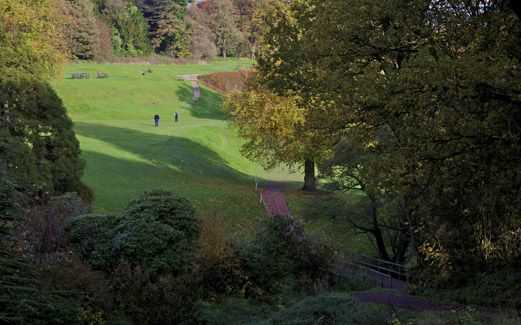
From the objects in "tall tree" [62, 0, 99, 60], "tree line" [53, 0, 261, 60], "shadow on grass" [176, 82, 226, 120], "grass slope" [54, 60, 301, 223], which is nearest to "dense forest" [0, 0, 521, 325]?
"grass slope" [54, 60, 301, 223]

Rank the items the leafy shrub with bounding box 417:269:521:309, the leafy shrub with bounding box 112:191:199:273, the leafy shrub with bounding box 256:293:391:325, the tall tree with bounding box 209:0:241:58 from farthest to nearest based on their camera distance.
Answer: the tall tree with bounding box 209:0:241:58, the leafy shrub with bounding box 112:191:199:273, the leafy shrub with bounding box 417:269:521:309, the leafy shrub with bounding box 256:293:391:325

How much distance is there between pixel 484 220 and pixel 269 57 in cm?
1059

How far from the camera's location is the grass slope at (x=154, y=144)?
29.0 metres

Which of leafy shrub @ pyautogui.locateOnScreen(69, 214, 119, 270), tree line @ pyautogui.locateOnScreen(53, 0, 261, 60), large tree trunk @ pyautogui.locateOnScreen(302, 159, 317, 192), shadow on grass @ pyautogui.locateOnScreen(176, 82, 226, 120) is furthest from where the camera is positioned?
tree line @ pyautogui.locateOnScreen(53, 0, 261, 60)

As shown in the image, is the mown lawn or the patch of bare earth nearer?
the mown lawn

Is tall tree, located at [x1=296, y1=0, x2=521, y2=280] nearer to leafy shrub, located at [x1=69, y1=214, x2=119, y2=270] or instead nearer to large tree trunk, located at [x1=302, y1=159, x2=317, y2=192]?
leafy shrub, located at [x1=69, y1=214, x2=119, y2=270]

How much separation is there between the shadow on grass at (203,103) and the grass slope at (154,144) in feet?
0.48

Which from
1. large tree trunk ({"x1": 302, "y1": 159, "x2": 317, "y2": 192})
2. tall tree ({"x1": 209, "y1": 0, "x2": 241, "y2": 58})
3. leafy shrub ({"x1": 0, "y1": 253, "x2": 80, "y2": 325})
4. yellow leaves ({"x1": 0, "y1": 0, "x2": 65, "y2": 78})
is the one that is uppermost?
tall tree ({"x1": 209, "y1": 0, "x2": 241, "y2": 58})

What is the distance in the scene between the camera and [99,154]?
120 feet

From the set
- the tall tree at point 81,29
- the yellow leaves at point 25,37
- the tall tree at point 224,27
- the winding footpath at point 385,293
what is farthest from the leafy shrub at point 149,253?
the tall tree at point 224,27

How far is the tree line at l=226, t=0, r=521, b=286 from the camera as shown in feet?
35.1

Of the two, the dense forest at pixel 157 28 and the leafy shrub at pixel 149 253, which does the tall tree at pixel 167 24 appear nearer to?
the dense forest at pixel 157 28

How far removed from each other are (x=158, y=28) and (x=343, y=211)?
9056 cm

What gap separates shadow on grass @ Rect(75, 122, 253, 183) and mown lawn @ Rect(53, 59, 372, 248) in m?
0.07
